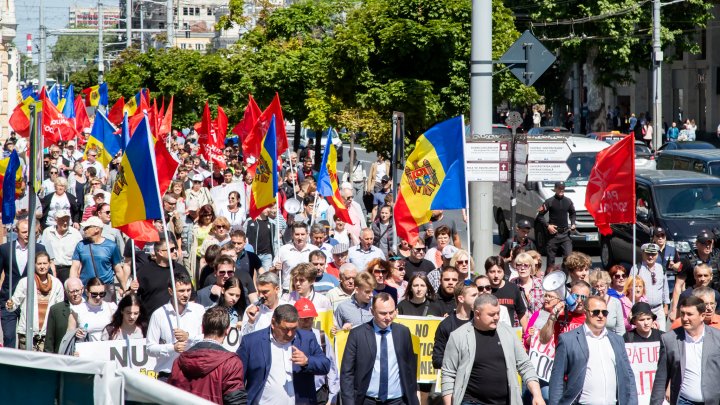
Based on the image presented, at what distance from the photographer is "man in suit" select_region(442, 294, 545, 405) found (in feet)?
26.6

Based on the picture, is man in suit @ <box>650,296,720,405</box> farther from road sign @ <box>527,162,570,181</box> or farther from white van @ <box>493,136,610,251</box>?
white van @ <box>493,136,610,251</box>

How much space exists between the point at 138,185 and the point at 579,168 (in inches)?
522

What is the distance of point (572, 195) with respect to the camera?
880 inches

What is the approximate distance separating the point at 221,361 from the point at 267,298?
223cm

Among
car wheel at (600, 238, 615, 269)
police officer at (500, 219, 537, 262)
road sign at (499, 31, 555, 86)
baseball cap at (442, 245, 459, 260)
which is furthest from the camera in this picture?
car wheel at (600, 238, 615, 269)

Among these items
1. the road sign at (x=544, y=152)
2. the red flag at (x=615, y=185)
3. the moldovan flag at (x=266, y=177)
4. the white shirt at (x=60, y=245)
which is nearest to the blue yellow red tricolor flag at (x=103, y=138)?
the white shirt at (x=60, y=245)

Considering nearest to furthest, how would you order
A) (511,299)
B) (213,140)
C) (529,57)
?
(511,299) → (529,57) → (213,140)

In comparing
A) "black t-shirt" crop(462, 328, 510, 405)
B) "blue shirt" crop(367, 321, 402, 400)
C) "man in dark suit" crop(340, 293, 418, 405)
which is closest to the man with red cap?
"man in dark suit" crop(340, 293, 418, 405)

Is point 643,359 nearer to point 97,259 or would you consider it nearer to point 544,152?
point 544,152

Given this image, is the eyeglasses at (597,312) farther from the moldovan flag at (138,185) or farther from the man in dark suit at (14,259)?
the man in dark suit at (14,259)

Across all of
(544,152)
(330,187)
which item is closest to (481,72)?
(544,152)

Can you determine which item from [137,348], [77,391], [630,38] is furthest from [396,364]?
[630,38]

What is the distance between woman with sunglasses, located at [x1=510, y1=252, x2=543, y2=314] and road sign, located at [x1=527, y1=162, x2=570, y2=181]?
8.85 feet

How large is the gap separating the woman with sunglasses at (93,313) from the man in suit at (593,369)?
3710mm
